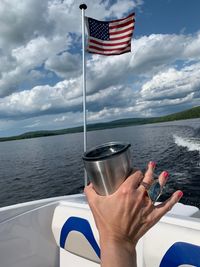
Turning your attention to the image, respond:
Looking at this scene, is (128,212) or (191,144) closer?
(128,212)

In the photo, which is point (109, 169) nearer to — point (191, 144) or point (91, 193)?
point (91, 193)

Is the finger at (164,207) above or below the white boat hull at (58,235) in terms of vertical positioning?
above

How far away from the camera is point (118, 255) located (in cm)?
110

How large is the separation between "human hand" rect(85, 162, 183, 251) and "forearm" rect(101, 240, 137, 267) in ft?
0.04

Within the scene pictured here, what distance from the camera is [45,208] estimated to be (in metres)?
4.04

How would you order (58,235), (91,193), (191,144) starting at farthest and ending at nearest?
1. (191,144)
2. (58,235)
3. (91,193)

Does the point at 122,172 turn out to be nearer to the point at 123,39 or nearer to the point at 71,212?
the point at 71,212

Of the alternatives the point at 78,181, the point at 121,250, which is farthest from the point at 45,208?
the point at 78,181

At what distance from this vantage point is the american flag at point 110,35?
6.77 m

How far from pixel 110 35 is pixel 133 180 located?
6384 mm

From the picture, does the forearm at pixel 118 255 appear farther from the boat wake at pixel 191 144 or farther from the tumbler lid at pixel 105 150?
the boat wake at pixel 191 144

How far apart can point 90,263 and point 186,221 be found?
188 cm

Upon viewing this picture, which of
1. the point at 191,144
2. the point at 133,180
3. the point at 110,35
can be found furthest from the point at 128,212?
the point at 191,144

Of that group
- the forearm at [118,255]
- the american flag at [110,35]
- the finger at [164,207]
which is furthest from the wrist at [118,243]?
the american flag at [110,35]
